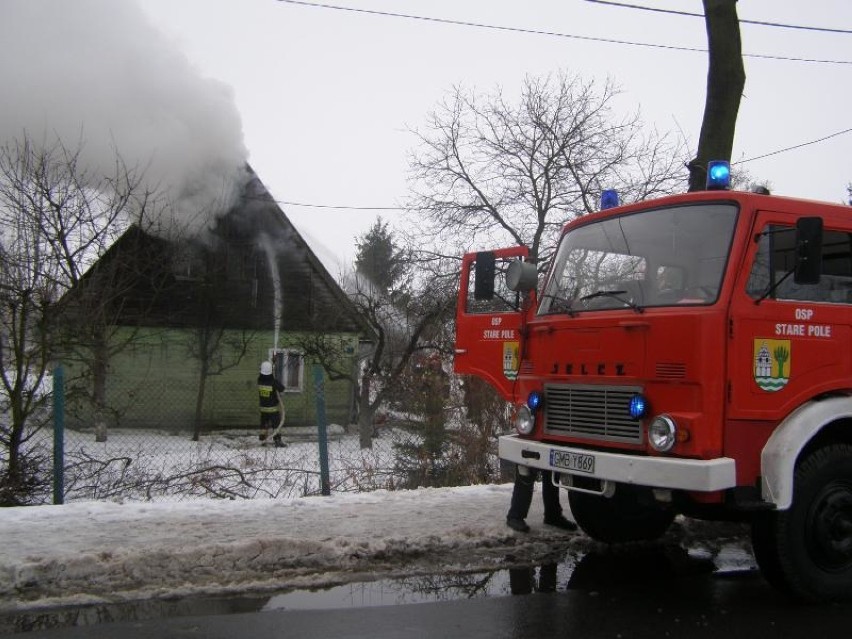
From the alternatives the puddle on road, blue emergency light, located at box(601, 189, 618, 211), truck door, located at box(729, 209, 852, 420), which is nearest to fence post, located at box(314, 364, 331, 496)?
the puddle on road

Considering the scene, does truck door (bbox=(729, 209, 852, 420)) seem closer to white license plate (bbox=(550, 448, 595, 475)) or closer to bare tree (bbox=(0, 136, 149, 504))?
white license plate (bbox=(550, 448, 595, 475))

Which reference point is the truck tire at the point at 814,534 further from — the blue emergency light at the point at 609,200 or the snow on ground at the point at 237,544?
the blue emergency light at the point at 609,200

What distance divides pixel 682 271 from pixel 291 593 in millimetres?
3188

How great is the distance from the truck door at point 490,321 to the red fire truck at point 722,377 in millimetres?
650

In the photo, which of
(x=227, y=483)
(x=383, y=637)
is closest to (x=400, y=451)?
(x=227, y=483)

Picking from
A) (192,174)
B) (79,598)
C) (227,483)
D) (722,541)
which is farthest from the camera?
(192,174)

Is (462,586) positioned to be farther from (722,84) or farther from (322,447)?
(722,84)

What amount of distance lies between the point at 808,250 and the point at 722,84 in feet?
17.9

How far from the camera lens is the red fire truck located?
441cm

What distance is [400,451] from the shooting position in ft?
33.7

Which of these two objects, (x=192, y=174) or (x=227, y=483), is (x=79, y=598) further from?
(x=192, y=174)

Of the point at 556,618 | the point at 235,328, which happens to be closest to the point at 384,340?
the point at 235,328

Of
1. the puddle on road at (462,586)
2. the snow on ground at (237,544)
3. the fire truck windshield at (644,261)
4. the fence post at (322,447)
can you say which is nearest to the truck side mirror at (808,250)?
the fire truck windshield at (644,261)

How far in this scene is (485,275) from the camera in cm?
578
